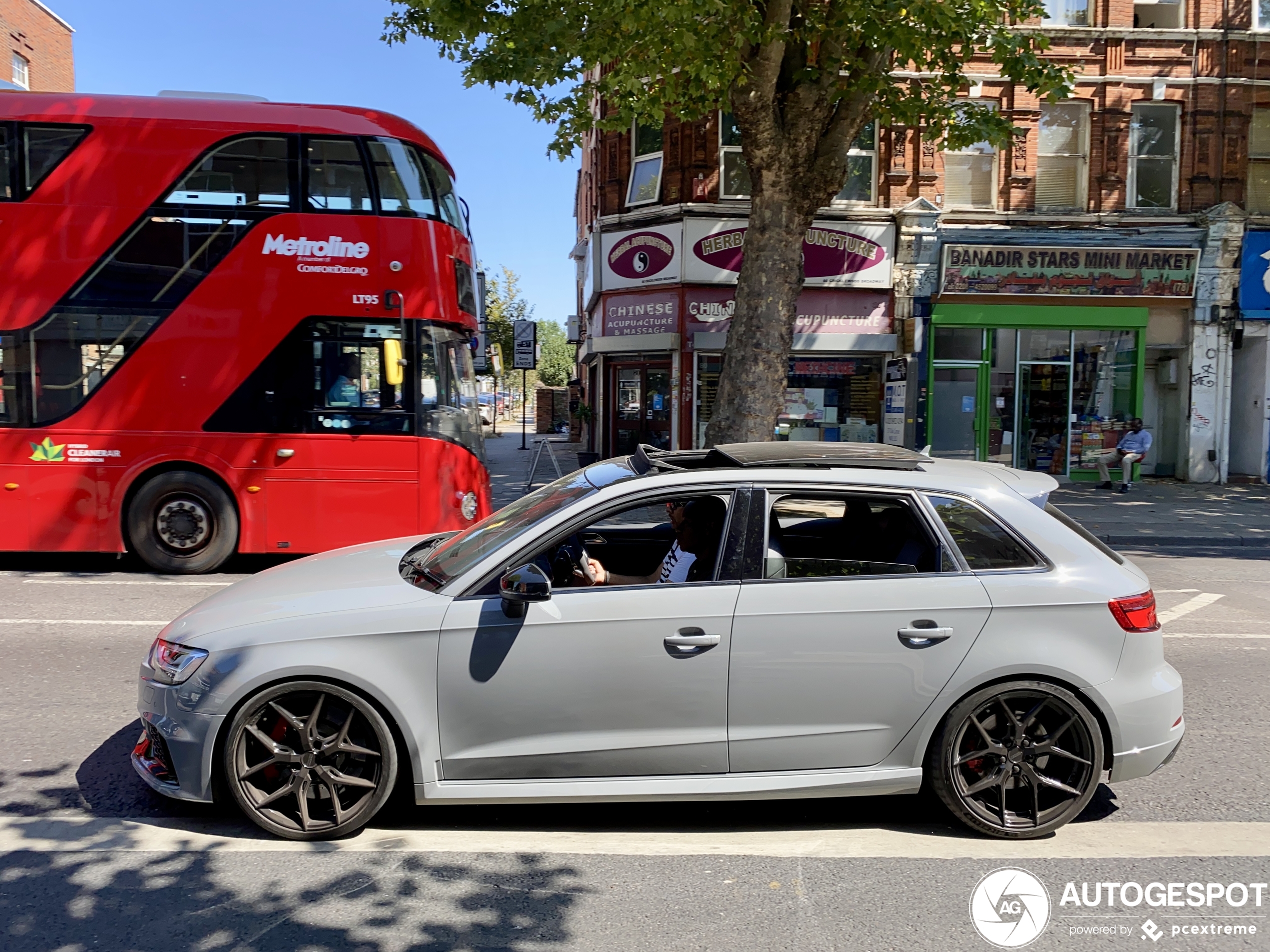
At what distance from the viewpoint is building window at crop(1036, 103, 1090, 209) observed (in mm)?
19312

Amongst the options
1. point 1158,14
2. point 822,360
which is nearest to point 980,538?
point 822,360

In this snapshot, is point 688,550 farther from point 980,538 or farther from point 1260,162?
point 1260,162

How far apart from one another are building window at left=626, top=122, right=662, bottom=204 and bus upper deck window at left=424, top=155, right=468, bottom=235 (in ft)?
30.9

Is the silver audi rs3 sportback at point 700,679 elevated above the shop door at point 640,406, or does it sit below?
below

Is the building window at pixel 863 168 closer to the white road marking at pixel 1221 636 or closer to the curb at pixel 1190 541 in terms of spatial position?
the curb at pixel 1190 541

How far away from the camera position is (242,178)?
9164mm

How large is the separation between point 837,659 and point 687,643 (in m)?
0.61

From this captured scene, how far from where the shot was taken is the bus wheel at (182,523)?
940 centimetres

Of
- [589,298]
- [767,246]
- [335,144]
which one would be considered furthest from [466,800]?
[589,298]

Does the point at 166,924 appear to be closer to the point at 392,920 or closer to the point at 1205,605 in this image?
the point at 392,920

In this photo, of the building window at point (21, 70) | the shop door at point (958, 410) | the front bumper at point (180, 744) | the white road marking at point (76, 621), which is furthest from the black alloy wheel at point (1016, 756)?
the building window at point (21, 70)

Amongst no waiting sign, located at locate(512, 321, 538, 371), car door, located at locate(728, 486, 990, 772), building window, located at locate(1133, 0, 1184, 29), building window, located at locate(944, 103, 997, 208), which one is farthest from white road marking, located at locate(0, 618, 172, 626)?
building window, located at locate(1133, 0, 1184, 29)

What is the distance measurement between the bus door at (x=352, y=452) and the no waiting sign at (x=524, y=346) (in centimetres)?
1539

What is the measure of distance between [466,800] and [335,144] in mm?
7490
